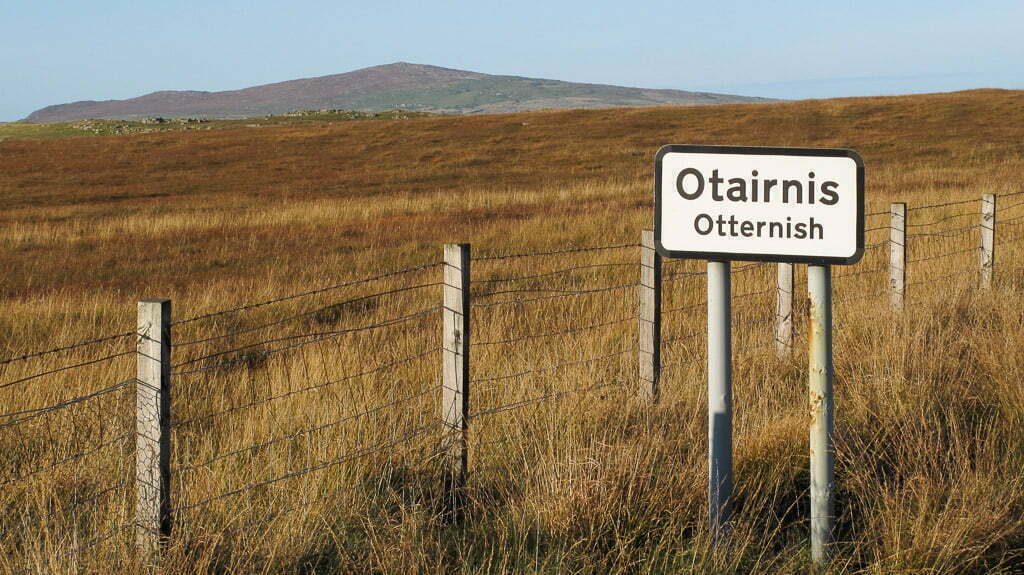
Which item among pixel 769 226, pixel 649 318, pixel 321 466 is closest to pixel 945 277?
pixel 649 318

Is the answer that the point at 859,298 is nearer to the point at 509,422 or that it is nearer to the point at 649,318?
the point at 649,318

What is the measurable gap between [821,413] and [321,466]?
7.19 feet

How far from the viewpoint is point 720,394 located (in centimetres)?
360

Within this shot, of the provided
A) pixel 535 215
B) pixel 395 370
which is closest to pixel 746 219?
pixel 395 370

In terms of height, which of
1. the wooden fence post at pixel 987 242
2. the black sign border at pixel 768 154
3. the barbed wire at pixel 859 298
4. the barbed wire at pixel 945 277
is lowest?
the barbed wire at pixel 859 298

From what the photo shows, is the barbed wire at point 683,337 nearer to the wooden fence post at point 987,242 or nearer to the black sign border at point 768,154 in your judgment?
the wooden fence post at point 987,242

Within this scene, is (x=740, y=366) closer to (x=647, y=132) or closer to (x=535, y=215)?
(x=535, y=215)

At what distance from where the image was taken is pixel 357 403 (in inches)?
223

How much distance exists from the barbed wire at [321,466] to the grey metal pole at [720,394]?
1.58 meters

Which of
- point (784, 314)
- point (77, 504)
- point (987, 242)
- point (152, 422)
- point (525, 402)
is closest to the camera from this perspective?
point (152, 422)

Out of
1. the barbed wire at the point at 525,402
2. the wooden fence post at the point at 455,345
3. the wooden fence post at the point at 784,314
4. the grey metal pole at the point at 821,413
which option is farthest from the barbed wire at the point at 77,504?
the wooden fence post at the point at 784,314

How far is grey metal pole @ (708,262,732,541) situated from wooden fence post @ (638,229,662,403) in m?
2.17

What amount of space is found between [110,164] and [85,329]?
36.7 m

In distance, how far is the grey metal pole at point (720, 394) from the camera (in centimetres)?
357
